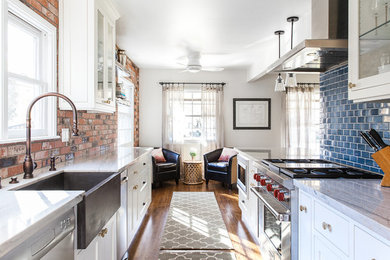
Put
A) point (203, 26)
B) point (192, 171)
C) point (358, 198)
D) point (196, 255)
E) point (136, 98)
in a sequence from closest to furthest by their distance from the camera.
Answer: point (358, 198) → point (196, 255) → point (203, 26) → point (192, 171) → point (136, 98)

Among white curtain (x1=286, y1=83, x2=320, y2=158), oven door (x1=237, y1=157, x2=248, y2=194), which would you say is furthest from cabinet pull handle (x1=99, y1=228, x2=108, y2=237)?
white curtain (x1=286, y1=83, x2=320, y2=158)

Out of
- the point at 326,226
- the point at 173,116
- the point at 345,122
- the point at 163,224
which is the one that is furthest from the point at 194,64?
the point at 326,226

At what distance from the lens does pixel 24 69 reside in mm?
1856

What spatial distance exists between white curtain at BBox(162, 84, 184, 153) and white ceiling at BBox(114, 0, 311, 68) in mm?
1074

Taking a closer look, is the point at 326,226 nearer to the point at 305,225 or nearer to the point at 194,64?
the point at 305,225

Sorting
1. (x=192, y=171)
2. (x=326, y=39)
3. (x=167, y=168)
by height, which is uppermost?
(x=326, y=39)

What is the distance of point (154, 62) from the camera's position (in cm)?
512

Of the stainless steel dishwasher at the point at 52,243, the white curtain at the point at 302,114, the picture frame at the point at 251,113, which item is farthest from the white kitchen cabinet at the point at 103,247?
the white curtain at the point at 302,114

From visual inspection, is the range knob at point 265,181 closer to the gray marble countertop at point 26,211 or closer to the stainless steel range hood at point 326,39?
the stainless steel range hood at point 326,39

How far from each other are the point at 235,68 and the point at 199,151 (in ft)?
6.59

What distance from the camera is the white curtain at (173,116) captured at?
559cm

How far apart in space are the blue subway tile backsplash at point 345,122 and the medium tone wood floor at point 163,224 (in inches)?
47.0

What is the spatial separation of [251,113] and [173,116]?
5.82ft

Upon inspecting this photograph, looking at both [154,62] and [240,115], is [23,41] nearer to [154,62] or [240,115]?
[154,62]
